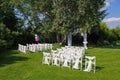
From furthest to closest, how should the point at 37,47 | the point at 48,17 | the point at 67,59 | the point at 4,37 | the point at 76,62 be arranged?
1. the point at 48,17
2. the point at 4,37
3. the point at 37,47
4. the point at 67,59
5. the point at 76,62

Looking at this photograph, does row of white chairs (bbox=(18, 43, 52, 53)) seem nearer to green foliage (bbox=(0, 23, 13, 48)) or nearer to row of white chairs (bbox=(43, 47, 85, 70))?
green foliage (bbox=(0, 23, 13, 48))

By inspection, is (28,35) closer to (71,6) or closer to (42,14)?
(42,14)

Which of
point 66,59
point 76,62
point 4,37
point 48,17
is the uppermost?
point 48,17

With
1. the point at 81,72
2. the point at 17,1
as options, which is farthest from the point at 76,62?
the point at 17,1

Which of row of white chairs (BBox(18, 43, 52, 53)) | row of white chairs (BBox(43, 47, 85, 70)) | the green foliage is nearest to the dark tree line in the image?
the green foliage

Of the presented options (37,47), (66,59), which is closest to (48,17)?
(37,47)

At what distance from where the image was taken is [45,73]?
60.6 ft

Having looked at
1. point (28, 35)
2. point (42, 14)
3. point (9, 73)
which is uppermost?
point (42, 14)

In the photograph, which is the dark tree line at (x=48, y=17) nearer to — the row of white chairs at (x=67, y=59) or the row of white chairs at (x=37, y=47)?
the row of white chairs at (x=37, y=47)

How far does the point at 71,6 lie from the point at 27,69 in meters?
24.0

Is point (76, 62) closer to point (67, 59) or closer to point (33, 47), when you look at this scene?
point (67, 59)

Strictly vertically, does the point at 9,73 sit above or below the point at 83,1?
below

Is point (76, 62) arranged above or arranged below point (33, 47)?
below

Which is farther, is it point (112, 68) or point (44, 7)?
point (44, 7)
